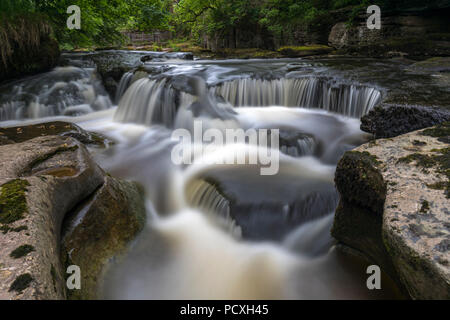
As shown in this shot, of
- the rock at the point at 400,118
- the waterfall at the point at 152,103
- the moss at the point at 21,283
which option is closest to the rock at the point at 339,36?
the waterfall at the point at 152,103

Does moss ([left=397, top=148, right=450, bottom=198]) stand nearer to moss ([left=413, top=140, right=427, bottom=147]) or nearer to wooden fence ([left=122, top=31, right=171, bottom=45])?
moss ([left=413, top=140, right=427, bottom=147])

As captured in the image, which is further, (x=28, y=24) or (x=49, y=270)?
(x=28, y=24)

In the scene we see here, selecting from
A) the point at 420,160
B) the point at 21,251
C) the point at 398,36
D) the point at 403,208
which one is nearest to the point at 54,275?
the point at 21,251

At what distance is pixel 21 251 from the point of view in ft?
4.74

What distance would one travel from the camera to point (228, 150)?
4562 mm

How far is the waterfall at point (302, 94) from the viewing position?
553cm

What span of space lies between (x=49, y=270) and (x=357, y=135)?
189 inches

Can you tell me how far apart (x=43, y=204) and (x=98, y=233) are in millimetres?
606

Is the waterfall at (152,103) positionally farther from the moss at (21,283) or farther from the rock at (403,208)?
the moss at (21,283)

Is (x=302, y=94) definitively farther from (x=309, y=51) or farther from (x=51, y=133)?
(x=309, y=51)

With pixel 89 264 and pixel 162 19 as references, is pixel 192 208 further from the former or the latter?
pixel 162 19

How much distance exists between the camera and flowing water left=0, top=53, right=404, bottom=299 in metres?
2.50

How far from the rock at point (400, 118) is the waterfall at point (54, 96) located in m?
6.85

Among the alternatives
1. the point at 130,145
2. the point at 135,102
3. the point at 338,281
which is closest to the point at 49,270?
the point at 338,281
